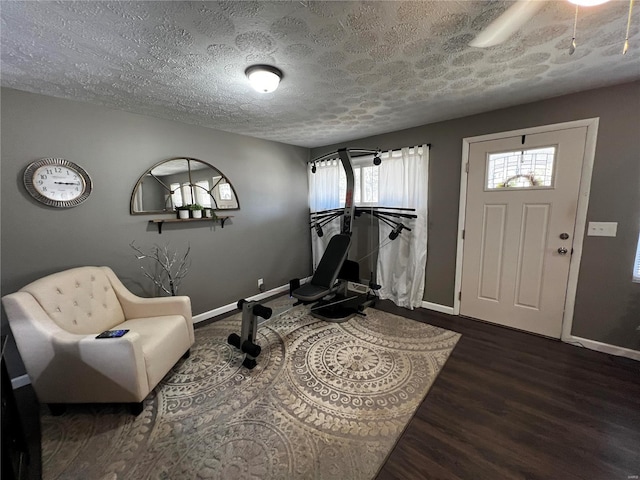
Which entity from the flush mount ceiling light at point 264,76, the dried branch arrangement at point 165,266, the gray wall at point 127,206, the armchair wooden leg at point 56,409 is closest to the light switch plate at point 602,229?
the flush mount ceiling light at point 264,76

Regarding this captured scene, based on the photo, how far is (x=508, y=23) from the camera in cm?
133

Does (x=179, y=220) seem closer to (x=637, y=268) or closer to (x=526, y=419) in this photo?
(x=526, y=419)

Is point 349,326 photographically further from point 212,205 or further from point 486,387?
point 212,205

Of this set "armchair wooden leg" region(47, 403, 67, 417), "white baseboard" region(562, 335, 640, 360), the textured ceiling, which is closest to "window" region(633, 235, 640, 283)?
"white baseboard" region(562, 335, 640, 360)

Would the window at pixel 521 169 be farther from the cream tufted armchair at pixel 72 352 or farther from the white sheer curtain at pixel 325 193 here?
the cream tufted armchair at pixel 72 352

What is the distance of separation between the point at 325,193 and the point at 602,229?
3.11 meters

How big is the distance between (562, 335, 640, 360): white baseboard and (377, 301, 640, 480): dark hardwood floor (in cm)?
7

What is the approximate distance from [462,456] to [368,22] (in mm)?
2411

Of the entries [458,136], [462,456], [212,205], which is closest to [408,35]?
[458,136]

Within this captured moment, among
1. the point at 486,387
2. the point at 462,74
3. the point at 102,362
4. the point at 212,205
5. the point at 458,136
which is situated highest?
the point at 462,74

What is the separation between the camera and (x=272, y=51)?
1.52 meters

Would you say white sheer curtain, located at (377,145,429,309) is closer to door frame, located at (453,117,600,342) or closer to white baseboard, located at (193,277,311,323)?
door frame, located at (453,117,600,342)

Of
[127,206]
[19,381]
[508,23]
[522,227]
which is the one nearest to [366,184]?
[522,227]

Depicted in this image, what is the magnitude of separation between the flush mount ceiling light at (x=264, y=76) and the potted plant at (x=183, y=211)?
1.63 metres
